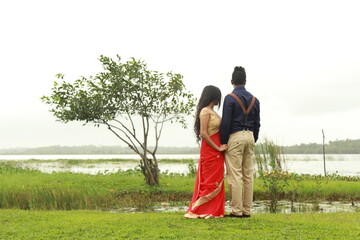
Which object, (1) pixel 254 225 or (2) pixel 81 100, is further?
(2) pixel 81 100

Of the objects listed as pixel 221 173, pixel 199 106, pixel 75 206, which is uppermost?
pixel 199 106

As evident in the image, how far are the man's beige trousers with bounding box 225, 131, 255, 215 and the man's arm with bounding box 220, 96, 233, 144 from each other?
110mm

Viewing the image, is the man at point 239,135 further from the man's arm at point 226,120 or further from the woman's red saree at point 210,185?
the woman's red saree at point 210,185

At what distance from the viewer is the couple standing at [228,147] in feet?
21.1

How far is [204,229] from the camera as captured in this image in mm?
5883

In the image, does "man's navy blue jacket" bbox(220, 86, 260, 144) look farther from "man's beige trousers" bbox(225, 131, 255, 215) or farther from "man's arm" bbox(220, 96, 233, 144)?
"man's beige trousers" bbox(225, 131, 255, 215)

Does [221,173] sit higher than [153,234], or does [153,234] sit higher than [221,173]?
[221,173]

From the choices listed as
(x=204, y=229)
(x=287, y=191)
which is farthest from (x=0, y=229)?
(x=287, y=191)

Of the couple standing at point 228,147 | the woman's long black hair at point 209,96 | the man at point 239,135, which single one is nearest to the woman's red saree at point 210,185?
the couple standing at point 228,147

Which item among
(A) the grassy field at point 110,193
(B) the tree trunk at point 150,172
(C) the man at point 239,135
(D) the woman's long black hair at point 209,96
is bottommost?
(A) the grassy field at point 110,193

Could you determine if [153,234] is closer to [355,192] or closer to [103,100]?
[103,100]

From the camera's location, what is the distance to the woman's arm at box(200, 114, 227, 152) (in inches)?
257

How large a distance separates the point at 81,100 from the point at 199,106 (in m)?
7.47

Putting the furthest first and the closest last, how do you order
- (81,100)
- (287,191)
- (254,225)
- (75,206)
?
(81,100) → (287,191) → (75,206) → (254,225)
